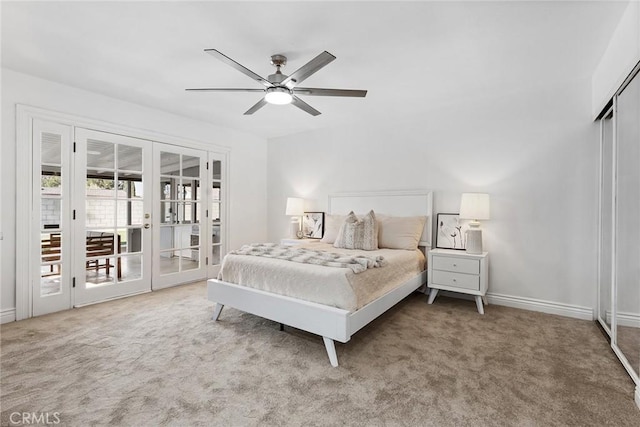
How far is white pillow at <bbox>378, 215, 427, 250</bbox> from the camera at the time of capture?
358 cm

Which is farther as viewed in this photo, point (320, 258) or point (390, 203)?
point (390, 203)

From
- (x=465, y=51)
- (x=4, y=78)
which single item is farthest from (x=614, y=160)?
(x=4, y=78)

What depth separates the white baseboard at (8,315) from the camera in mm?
2799

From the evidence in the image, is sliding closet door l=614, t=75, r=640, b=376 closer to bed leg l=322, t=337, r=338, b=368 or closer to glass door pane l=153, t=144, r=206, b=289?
bed leg l=322, t=337, r=338, b=368

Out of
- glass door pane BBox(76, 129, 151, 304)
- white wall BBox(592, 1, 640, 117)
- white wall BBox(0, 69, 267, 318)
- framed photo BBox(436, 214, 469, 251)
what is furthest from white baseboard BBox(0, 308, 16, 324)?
white wall BBox(592, 1, 640, 117)

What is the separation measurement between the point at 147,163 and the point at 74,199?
35.4 inches

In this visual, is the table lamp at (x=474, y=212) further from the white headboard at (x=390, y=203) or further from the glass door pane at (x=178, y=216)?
the glass door pane at (x=178, y=216)

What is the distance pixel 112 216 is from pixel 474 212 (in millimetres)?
4114

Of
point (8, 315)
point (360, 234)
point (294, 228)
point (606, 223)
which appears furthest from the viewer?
point (294, 228)

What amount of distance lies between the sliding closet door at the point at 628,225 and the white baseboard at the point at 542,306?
2.51ft

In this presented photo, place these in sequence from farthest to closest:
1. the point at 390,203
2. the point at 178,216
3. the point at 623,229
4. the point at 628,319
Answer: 1. the point at 178,216
2. the point at 390,203
3. the point at 623,229
4. the point at 628,319

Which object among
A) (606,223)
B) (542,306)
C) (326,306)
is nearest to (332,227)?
(326,306)

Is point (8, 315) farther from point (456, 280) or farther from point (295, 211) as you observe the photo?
point (456, 280)

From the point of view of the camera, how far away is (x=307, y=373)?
1965 millimetres
